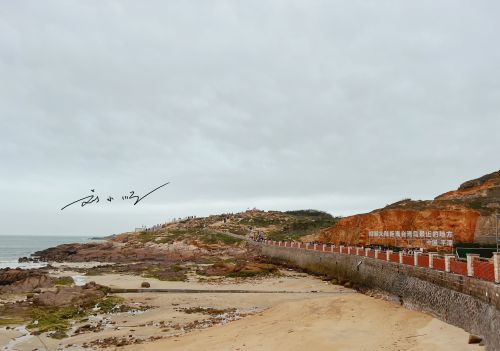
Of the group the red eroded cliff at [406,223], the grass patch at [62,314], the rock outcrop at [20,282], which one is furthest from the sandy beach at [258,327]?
the red eroded cliff at [406,223]

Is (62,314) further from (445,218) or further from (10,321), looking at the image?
(445,218)

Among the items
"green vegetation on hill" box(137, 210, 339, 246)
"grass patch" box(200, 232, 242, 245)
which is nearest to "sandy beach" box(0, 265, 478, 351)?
"grass patch" box(200, 232, 242, 245)

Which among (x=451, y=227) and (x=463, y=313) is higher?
(x=451, y=227)

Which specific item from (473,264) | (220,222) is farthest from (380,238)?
(220,222)

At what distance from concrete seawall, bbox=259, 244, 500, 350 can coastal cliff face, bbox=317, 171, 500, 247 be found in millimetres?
16667

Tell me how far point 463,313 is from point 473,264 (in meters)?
2.08

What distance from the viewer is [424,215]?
47812mm

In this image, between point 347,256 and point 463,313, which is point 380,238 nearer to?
point 347,256

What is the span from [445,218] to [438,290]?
29.6 meters

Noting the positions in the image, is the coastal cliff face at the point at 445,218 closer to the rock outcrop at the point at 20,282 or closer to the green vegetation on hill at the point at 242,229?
the green vegetation on hill at the point at 242,229

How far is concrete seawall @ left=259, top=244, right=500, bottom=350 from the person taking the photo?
14.1 m

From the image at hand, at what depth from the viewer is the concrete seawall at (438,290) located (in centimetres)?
1410

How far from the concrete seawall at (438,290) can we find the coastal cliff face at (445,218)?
54.7 ft

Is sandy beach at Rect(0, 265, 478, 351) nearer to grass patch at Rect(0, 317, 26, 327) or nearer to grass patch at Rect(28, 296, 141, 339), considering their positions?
grass patch at Rect(28, 296, 141, 339)
